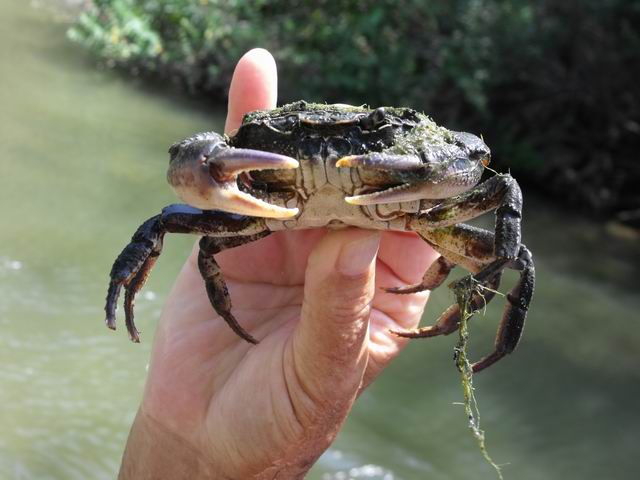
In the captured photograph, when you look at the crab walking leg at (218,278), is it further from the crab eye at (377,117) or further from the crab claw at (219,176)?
the crab eye at (377,117)

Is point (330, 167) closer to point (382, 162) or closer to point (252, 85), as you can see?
point (382, 162)

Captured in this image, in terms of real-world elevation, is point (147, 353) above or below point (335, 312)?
below

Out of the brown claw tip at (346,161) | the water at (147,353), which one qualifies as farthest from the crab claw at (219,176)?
the water at (147,353)

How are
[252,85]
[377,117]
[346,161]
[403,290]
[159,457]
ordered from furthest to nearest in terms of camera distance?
[252,85] → [403,290] → [159,457] → [377,117] → [346,161]

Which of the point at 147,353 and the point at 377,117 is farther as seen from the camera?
the point at 147,353

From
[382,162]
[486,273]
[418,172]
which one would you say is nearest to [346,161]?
[382,162]
